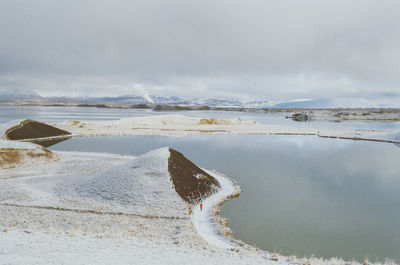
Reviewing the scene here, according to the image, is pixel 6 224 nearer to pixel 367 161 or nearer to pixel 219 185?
pixel 219 185

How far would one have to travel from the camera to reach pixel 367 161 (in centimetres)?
2803

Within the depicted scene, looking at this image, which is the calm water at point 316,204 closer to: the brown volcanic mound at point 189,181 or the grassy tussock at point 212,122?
the brown volcanic mound at point 189,181

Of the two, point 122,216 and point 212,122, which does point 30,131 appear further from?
point 212,122

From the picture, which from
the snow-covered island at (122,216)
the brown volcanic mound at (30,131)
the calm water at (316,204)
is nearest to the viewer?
the snow-covered island at (122,216)

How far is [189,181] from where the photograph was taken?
53.2 feet

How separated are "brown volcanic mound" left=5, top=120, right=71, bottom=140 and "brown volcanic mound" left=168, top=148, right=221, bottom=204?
Answer: 106ft

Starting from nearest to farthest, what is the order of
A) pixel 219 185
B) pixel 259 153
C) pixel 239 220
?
pixel 239 220 < pixel 219 185 < pixel 259 153

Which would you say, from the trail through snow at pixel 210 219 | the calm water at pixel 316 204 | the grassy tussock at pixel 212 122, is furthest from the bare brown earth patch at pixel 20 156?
the grassy tussock at pixel 212 122

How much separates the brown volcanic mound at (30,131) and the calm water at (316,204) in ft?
93.6

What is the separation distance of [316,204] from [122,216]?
35.4ft

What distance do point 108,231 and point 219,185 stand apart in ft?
28.7

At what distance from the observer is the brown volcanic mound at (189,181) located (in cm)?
1478

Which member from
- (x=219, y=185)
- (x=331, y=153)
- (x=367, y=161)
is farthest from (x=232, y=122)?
(x=219, y=185)

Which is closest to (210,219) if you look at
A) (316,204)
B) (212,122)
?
(316,204)
